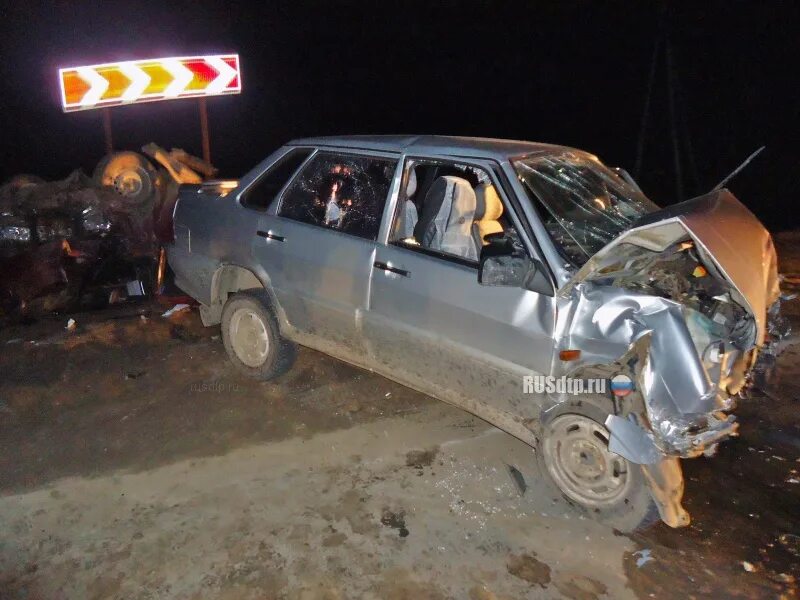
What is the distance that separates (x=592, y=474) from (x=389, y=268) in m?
1.63

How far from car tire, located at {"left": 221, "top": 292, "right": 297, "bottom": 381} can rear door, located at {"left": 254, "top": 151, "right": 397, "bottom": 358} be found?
0.27 m

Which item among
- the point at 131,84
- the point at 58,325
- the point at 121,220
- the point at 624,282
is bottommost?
the point at 58,325

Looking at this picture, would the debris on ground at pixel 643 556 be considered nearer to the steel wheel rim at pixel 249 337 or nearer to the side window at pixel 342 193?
the side window at pixel 342 193

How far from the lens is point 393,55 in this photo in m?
33.5

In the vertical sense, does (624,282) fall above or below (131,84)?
below

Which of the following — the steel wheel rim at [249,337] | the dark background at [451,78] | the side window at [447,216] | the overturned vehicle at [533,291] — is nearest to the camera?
the overturned vehicle at [533,291]

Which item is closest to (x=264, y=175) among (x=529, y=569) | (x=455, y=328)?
(x=455, y=328)

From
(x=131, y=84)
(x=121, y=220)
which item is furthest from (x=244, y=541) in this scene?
(x=131, y=84)

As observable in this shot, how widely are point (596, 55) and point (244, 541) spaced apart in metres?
27.6

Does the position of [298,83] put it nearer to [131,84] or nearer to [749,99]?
[749,99]

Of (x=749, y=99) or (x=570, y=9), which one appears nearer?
(x=749, y=99)

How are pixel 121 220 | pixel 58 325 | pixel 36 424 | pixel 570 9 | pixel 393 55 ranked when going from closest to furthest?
pixel 36 424
pixel 58 325
pixel 121 220
pixel 570 9
pixel 393 55

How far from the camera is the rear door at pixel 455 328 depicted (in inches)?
130


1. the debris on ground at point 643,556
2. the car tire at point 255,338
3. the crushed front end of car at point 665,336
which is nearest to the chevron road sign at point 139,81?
the car tire at point 255,338
